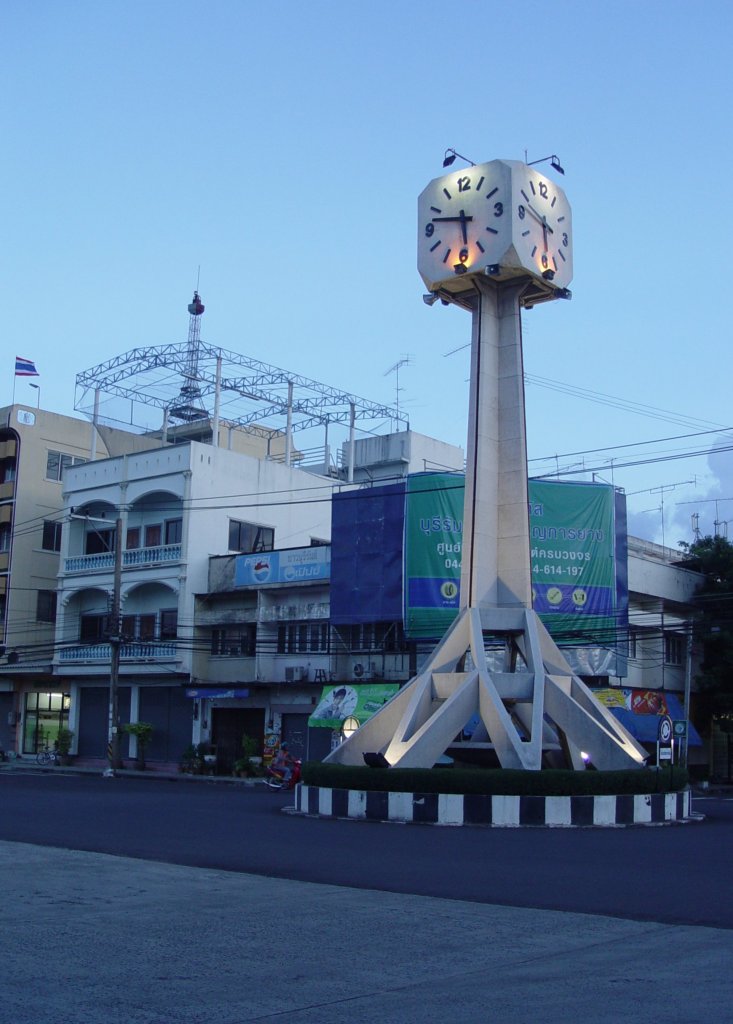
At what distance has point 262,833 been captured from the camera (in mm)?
17922

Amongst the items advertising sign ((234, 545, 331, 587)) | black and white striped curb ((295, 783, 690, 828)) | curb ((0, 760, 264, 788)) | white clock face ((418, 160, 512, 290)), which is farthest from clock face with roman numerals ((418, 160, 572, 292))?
curb ((0, 760, 264, 788))

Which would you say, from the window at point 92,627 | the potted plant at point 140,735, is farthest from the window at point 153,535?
the potted plant at point 140,735

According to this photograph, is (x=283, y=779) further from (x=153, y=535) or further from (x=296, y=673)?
(x=153, y=535)

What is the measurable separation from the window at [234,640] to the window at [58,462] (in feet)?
46.1

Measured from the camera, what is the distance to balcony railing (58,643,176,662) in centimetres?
4675

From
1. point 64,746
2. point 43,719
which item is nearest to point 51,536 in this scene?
point 43,719

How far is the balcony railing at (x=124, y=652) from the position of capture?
4675 cm

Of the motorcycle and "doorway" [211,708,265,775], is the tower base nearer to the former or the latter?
the motorcycle

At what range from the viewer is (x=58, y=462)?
56.3 m

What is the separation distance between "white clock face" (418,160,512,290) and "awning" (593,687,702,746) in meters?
18.4

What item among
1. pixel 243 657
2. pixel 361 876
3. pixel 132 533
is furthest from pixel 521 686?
pixel 132 533

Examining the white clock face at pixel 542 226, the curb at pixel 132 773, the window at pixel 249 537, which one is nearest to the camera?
the white clock face at pixel 542 226

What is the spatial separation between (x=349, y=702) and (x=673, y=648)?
1345cm

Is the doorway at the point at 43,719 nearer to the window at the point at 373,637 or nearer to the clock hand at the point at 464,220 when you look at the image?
the window at the point at 373,637
